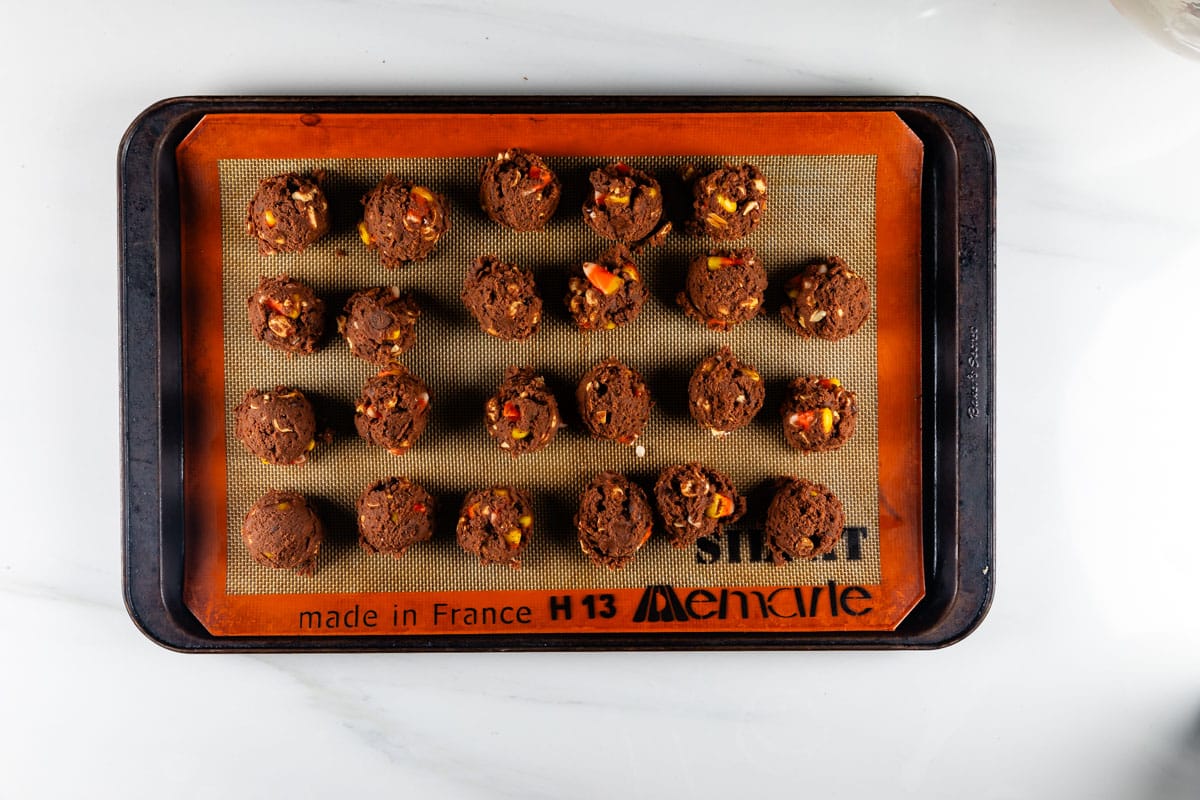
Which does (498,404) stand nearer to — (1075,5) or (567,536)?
(567,536)

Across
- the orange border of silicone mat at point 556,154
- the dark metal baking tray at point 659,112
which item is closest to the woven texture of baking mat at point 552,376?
the orange border of silicone mat at point 556,154

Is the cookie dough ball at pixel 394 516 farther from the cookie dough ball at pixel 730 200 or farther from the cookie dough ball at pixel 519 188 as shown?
the cookie dough ball at pixel 730 200

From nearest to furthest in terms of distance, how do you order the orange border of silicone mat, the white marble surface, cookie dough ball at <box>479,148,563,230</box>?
1. cookie dough ball at <box>479,148,563,230</box>
2. the orange border of silicone mat
3. the white marble surface

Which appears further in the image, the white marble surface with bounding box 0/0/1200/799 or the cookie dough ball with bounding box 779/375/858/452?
the white marble surface with bounding box 0/0/1200/799

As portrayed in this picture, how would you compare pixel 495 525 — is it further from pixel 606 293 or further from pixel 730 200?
pixel 730 200

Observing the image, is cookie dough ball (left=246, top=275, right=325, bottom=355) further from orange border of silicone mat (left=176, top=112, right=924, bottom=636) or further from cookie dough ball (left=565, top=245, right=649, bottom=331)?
cookie dough ball (left=565, top=245, right=649, bottom=331)

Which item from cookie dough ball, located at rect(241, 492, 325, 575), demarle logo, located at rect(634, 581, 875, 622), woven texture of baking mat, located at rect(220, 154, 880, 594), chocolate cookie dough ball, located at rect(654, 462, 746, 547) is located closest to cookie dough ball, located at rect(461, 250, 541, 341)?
woven texture of baking mat, located at rect(220, 154, 880, 594)

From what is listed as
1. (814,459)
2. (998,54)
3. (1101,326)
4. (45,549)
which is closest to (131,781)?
(45,549)
